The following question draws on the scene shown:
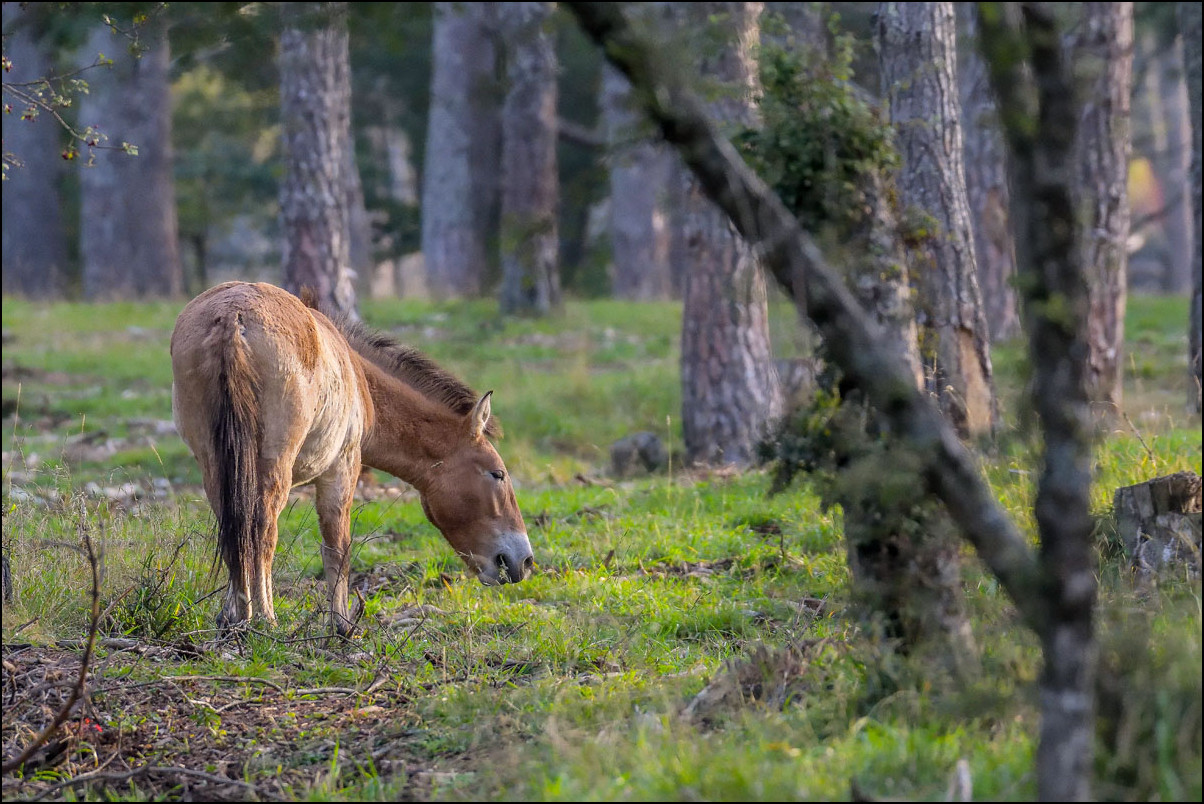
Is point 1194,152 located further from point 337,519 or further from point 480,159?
point 480,159

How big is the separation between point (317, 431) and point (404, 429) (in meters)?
0.94

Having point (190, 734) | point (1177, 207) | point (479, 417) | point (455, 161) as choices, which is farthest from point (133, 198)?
point (1177, 207)

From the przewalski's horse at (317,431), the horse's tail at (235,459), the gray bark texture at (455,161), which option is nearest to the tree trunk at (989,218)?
the przewalski's horse at (317,431)

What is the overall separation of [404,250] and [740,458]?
20826 millimetres

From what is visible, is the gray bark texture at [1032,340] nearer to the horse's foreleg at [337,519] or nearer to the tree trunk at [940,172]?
the horse's foreleg at [337,519]

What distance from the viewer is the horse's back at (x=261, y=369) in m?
5.02

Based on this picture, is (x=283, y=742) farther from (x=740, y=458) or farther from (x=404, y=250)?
(x=404, y=250)

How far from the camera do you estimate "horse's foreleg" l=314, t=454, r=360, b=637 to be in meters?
5.73

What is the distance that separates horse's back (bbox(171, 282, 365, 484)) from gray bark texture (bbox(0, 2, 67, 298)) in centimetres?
1898

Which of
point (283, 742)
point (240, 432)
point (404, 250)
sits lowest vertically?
point (283, 742)

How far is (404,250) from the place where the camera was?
29391 mm

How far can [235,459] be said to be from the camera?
16.1ft

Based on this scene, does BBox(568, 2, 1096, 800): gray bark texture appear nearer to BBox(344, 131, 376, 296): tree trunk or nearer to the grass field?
the grass field

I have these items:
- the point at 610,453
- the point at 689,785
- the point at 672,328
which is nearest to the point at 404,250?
the point at 672,328
